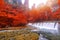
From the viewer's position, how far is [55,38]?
2.52m

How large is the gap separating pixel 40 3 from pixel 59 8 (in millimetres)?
407

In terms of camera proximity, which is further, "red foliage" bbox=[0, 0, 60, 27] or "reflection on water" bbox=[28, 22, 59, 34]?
"reflection on water" bbox=[28, 22, 59, 34]

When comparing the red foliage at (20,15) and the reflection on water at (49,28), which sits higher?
the red foliage at (20,15)

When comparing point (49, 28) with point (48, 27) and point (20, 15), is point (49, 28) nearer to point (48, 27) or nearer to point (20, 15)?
point (48, 27)

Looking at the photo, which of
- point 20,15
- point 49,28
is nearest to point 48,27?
point 49,28

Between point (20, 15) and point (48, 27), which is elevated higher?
point (20, 15)

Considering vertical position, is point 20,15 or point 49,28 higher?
point 20,15

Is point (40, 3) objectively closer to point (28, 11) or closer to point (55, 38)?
point (28, 11)

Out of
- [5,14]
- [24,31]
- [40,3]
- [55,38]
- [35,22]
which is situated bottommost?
[55,38]

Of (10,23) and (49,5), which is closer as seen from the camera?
(10,23)

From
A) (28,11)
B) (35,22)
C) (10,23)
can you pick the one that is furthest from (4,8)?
(35,22)

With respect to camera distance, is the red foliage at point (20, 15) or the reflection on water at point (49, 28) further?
the reflection on water at point (49, 28)

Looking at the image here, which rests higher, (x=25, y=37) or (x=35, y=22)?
(x=35, y=22)

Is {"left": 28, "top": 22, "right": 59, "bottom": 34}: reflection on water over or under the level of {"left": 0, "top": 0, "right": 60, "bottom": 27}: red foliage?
under
